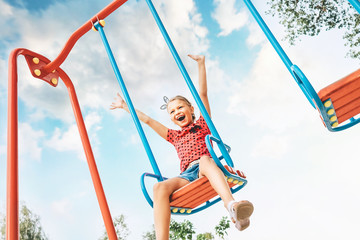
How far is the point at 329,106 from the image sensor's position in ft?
5.69

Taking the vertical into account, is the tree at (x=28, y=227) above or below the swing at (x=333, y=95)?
above

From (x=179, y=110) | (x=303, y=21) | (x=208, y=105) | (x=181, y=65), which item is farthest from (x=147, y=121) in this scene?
(x=303, y=21)

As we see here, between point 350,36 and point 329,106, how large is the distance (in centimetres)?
575

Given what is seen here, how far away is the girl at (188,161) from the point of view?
1799 millimetres

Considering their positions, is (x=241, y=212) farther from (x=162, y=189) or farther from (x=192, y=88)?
(x=192, y=88)

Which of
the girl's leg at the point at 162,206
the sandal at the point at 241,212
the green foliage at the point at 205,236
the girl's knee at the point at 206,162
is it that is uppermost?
the green foliage at the point at 205,236

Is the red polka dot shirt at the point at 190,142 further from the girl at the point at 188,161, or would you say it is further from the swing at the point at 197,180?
the swing at the point at 197,180

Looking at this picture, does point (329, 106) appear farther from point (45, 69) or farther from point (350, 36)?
point (350, 36)

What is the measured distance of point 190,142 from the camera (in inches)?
106

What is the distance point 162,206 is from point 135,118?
26.5 inches

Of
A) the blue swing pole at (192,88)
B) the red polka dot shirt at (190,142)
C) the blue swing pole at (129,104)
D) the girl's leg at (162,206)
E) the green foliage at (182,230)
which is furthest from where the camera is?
the green foliage at (182,230)

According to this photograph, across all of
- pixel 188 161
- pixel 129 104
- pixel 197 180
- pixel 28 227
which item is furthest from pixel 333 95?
pixel 28 227

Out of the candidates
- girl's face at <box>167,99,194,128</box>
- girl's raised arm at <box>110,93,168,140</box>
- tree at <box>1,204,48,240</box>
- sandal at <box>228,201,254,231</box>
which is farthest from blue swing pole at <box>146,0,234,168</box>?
tree at <box>1,204,48,240</box>

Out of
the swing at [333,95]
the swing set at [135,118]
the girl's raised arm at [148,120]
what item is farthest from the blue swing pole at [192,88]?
the girl's raised arm at [148,120]
